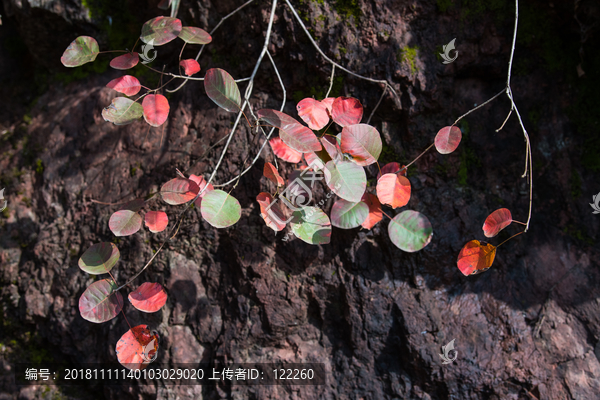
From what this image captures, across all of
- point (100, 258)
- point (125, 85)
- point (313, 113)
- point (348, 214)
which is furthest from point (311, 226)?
point (125, 85)

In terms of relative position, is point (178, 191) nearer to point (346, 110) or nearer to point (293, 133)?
point (293, 133)

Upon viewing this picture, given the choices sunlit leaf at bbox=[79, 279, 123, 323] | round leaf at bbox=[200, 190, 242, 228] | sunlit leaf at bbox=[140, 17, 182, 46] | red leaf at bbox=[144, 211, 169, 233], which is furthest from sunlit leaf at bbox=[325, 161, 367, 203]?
sunlit leaf at bbox=[79, 279, 123, 323]

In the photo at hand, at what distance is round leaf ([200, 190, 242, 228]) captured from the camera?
1.15 metres

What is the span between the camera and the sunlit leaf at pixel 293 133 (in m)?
1.16

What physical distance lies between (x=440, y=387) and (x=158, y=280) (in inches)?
51.8

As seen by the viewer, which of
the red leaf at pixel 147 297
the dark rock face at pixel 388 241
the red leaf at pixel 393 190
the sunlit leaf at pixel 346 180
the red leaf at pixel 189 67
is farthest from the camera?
the dark rock face at pixel 388 241

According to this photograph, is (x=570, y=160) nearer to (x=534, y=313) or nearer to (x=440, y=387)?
(x=534, y=313)

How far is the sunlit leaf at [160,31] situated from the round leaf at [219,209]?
0.62m

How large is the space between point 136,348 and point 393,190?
1.09 metres

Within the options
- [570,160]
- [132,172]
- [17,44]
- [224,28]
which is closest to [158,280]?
[132,172]

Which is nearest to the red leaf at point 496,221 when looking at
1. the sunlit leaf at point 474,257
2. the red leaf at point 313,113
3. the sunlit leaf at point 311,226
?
the sunlit leaf at point 474,257

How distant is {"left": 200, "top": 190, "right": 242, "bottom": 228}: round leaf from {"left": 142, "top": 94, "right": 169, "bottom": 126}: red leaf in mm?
397

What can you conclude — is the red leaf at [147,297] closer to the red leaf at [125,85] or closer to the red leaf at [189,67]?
the red leaf at [125,85]

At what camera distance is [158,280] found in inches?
66.7
